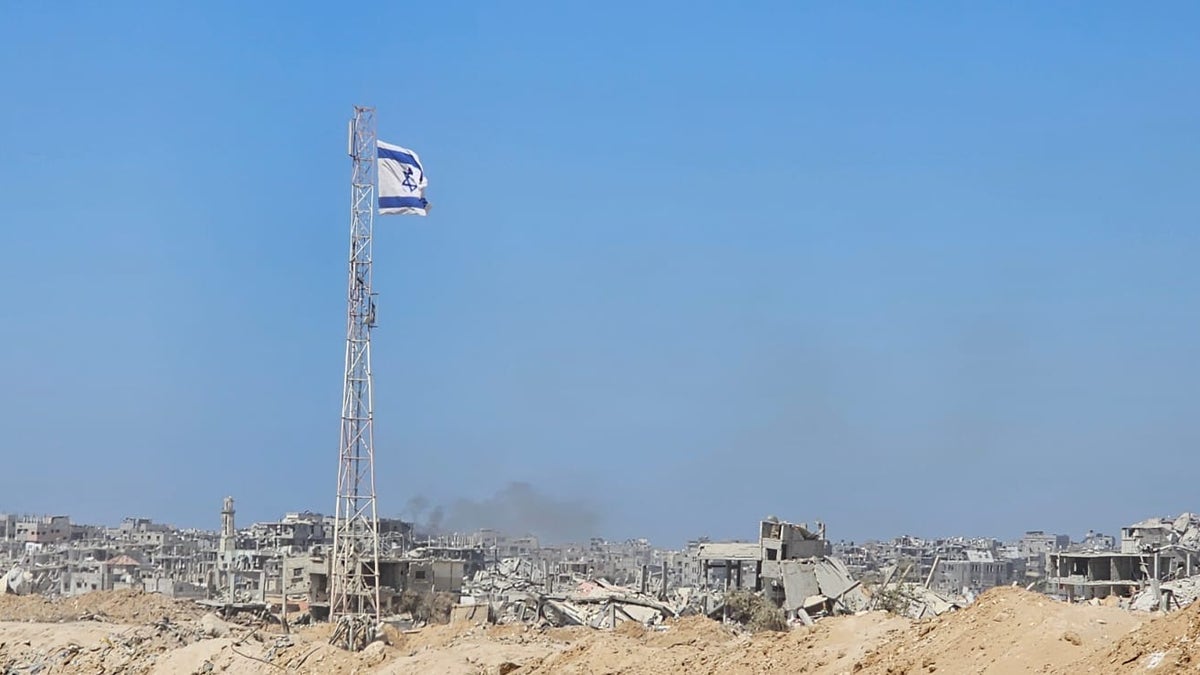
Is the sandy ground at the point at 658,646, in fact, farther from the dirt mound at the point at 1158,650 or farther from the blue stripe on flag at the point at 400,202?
the blue stripe on flag at the point at 400,202

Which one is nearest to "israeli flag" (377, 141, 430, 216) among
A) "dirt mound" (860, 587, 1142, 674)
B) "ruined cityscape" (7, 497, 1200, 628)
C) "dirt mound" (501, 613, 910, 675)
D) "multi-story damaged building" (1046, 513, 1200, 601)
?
"ruined cityscape" (7, 497, 1200, 628)

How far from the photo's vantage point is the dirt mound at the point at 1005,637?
2370 centimetres

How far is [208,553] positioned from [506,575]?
31.0 metres

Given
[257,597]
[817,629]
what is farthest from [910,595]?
[257,597]

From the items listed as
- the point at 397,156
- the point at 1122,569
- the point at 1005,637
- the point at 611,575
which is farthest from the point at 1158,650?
the point at 611,575

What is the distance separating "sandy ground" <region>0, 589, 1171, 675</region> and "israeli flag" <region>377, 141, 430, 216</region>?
46.1ft

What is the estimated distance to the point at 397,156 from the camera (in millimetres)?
52406

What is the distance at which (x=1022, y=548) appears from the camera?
13388 cm

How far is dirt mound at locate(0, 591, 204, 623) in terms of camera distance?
53.6m

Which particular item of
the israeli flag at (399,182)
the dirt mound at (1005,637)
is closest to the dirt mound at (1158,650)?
the dirt mound at (1005,637)

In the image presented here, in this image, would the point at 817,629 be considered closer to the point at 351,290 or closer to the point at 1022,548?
the point at 351,290

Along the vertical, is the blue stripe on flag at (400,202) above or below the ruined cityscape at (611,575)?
above

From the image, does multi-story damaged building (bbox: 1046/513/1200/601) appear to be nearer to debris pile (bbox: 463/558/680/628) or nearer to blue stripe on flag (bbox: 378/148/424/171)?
debris pile (bbox: 463/558/680/628)

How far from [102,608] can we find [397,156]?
1928 cm
